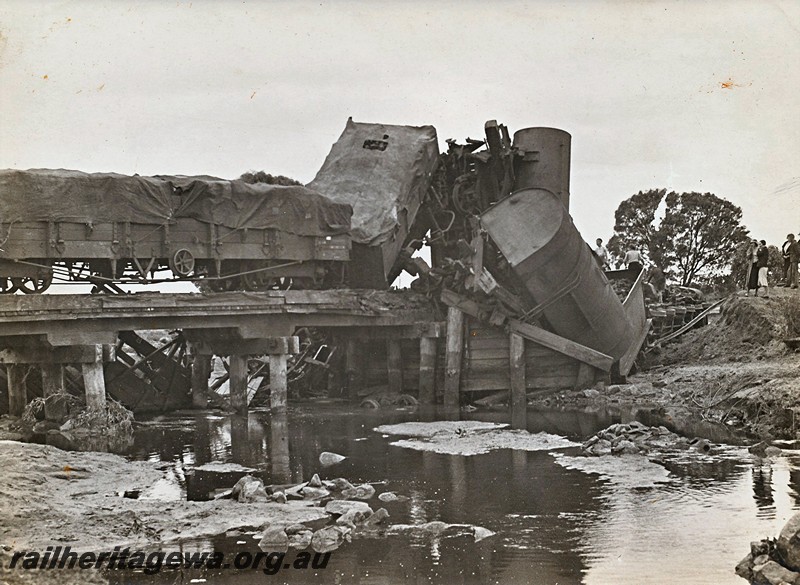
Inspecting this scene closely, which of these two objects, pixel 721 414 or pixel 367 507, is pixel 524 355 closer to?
pixel 721 414

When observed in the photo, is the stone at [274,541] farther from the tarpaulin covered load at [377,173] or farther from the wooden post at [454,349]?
the tarpaulin covered load at [377,173]

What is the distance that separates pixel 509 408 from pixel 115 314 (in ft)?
27.5

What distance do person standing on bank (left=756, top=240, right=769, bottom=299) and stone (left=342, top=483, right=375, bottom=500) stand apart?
15.6m

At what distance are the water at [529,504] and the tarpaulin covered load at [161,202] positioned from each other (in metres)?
4.03

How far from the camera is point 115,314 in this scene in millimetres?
16484

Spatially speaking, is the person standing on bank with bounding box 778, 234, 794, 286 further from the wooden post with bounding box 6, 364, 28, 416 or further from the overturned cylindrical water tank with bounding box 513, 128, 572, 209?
the wooden post with bounding box 6, 364, 28, 416

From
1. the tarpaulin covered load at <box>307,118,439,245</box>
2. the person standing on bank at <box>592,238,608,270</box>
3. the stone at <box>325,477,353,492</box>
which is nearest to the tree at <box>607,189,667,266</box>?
the person standing on bank at <box>592,238,608,270</box>

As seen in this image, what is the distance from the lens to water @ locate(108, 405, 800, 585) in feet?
25.9

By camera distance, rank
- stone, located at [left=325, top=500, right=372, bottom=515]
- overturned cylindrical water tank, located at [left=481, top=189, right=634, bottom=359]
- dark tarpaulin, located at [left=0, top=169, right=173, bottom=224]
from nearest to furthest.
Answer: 1. stone, located at [left=325, top=500, right=372, bottom=515]
2. dark tarpaulin, located at [left=0, top=169, right=173, bottom=224]
3. overturned cylindrical water tank, located at [left=481, top=189, right=634, bottom=359]

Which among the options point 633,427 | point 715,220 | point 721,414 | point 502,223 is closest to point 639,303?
point 502,223

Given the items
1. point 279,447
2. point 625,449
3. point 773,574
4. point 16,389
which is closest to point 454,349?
point 279,447

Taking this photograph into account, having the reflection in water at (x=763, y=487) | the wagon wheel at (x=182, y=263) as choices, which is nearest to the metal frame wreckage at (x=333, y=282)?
the wagon wheel at (x=182, y=263)

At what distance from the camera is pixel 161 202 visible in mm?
17984

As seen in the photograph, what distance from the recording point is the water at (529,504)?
7891mm
